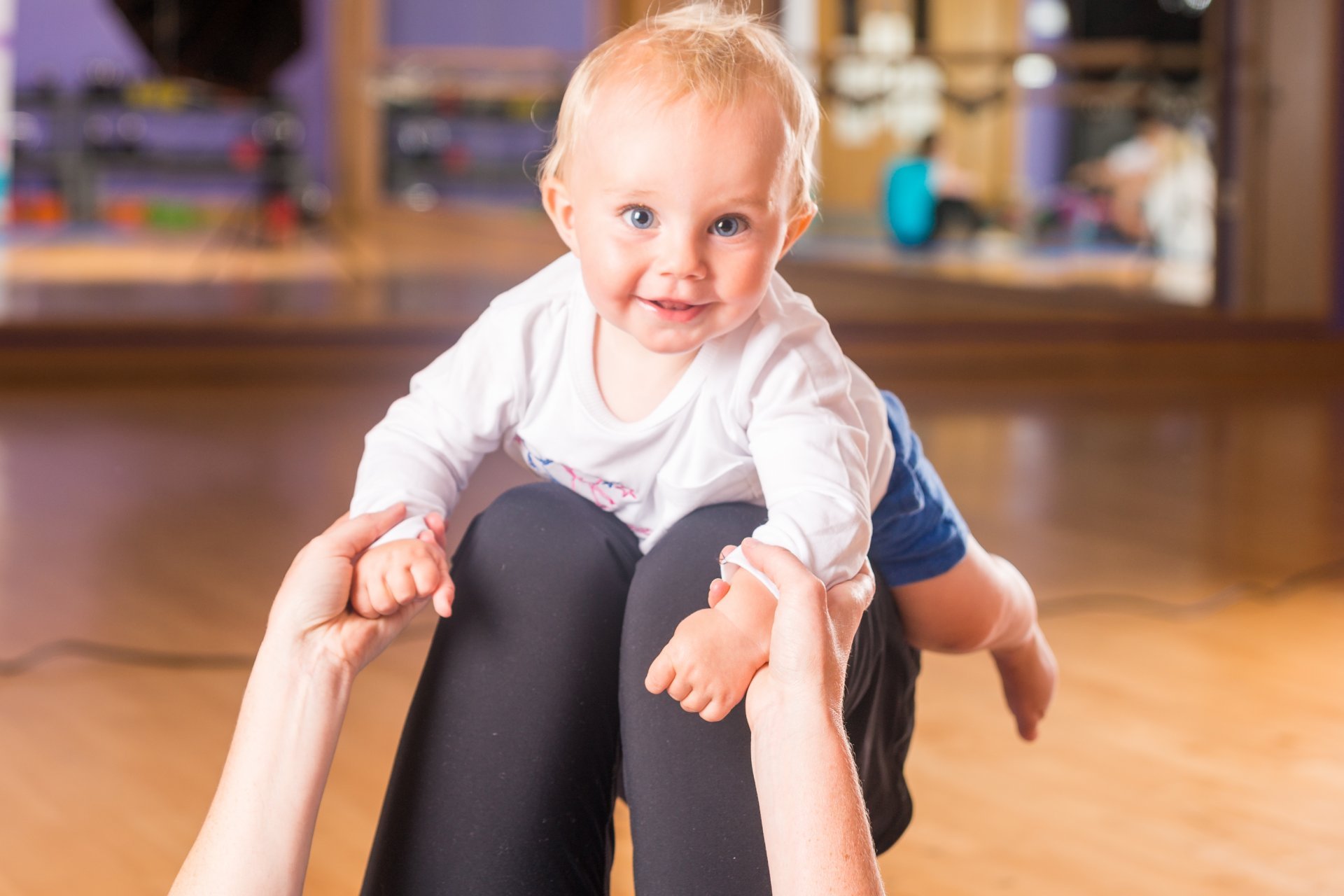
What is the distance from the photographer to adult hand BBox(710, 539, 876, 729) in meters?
0.68

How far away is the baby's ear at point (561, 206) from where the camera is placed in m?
0.82

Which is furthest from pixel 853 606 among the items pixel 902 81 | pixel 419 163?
pixel 419 163

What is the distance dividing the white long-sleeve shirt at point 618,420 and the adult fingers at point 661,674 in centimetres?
12

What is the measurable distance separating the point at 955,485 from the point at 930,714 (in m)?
1.01

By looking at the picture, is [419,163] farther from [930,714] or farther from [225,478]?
[930,714]

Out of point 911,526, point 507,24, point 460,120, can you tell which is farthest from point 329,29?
point 911,526

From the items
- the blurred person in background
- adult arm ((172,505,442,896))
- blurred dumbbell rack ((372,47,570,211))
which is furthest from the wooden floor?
blurred dumbbell rack ((372,47,570,211))

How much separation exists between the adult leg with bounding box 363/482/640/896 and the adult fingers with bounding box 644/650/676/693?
0.09m

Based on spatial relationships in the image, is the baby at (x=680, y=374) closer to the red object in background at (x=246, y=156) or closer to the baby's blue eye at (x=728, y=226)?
the baby's blue eye at (x=728, y=226)

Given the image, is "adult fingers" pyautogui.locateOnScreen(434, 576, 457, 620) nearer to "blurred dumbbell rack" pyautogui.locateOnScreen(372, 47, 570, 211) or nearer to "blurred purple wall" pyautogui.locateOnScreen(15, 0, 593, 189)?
"blurred dumbbell rack" pyautogui.locateOnScreen(372, 47, 570, 211)

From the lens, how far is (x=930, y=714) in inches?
54.8

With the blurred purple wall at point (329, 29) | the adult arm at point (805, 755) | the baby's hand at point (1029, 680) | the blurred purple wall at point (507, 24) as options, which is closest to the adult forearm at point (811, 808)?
the adult arm at point (805, 755)

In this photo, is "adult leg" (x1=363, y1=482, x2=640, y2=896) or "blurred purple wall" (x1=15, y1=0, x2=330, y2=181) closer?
"adult leg" (x1=363, y1=482, x2=640, y2=896)

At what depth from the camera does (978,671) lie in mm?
1528
